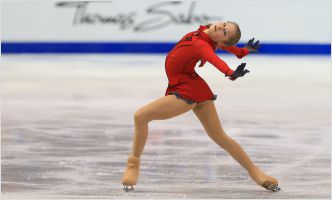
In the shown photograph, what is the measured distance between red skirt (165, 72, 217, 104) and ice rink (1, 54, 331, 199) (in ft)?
1.60

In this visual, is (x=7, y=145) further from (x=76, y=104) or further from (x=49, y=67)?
(x=49, y=67)

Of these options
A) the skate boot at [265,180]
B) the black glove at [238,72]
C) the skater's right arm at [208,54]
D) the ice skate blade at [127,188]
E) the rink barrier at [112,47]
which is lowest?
the rink barrier at [112,47]

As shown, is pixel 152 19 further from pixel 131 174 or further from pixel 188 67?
pixel 188 67

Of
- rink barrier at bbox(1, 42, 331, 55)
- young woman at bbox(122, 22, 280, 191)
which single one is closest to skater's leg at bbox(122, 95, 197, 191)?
young woman at bbox(122, 22, 280, 191)

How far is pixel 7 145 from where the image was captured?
5.36 m

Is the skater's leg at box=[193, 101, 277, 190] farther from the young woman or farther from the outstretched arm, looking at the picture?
the outstretched arm

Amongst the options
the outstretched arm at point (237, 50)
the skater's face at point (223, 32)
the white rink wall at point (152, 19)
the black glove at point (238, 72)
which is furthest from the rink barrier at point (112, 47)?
the black glove at point (238, 72)

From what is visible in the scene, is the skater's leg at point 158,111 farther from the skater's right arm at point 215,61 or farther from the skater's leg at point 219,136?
the skater's right arm at point 215,61

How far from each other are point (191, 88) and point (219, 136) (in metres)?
0.35

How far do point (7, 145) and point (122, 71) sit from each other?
6336 mm

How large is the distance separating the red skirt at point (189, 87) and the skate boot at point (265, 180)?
53 cm

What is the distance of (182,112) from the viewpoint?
369cm

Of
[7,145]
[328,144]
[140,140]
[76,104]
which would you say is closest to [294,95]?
[76,104]

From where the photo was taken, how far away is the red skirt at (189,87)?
3.65 m
